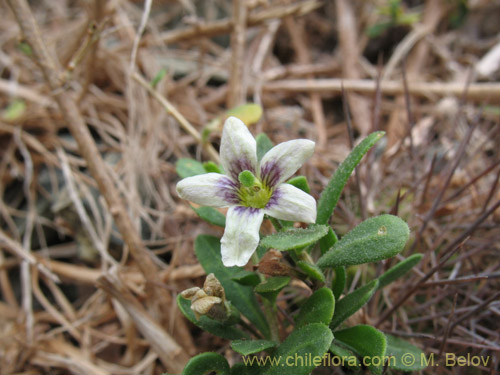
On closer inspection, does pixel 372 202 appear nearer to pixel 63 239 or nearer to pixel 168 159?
pixel 168 159

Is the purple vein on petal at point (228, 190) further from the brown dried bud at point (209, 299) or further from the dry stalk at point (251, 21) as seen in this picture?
the dry stalk at point (251, 21)

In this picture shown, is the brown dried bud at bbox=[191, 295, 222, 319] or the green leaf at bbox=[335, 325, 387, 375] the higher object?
the brown dried bud at bbox=[191, 295, 222, 319]

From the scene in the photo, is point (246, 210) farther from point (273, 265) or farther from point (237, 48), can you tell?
point (237, 48)

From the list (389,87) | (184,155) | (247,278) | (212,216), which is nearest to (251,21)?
(184,155)

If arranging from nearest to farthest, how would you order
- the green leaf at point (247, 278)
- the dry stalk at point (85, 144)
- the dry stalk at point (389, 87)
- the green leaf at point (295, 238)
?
the green leaf at point (295, 238) < the green leaf at point (247, 278) < the dry stalk at point (85, 144) < the dry stalk at point (389, 87)

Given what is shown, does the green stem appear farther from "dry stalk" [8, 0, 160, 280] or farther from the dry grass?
"dry stalk" [8, 0, 160, 280]

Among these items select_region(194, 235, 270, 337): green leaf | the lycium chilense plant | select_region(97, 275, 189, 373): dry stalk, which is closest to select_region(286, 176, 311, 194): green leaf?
the lycium chilense plant

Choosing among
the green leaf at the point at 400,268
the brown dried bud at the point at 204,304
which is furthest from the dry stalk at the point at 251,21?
the brown dried bud at the point at 204,304
